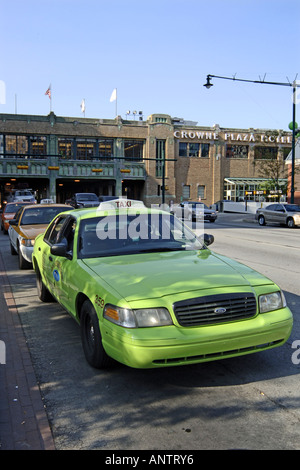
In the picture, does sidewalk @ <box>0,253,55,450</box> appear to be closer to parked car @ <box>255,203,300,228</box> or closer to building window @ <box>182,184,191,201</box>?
parked car @ <box>255,203,300,228</box>

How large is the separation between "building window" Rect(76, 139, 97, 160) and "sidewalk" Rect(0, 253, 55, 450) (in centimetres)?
4642

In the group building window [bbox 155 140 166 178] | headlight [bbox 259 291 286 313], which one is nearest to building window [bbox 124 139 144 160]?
building window [bbox 155 140 166 178]

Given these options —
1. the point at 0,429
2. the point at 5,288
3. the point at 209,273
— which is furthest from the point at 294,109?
the point at 0,429

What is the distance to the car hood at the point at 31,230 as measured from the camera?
10.1m

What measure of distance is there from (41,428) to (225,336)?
1.70 m

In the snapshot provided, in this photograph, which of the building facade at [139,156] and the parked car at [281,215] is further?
the building facade at [139,156]

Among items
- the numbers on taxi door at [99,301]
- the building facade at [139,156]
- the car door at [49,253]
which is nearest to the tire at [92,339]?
the numbers on taxi door at [99,301]

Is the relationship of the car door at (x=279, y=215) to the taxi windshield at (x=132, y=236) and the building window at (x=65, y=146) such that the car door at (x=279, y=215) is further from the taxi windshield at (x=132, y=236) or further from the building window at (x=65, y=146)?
the building window at (x=65, y=146)

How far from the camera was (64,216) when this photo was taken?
21.5 feet

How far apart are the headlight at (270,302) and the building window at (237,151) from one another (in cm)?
5459

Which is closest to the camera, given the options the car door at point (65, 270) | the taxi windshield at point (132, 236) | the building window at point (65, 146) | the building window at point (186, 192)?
the car door at point (65, 270)

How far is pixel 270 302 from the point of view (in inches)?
167

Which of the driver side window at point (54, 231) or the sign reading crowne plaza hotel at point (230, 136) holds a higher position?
the sign reading crowne plaza hotel at point (230, 136)

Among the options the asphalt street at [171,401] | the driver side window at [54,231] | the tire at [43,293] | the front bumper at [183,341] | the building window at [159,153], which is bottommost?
the asphalt street at [171,401]
